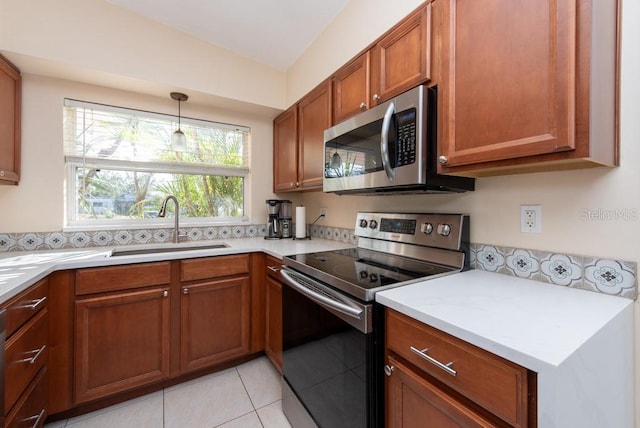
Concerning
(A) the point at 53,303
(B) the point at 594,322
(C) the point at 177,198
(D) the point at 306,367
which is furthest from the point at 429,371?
(C) the point at 177,198

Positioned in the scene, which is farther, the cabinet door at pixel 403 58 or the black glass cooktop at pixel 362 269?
the cabinet door at pixel 403 58

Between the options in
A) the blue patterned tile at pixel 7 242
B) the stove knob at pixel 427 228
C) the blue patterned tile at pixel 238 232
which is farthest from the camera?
the blue patterned tile at pixel 238 232

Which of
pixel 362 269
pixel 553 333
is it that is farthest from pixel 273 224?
pixel 553 333

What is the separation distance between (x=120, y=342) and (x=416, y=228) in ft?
6.07

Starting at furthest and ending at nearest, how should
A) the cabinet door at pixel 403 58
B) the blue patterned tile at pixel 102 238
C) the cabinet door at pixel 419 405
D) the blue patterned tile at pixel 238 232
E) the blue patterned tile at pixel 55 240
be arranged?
the blue patterned tile at pixel 238 232 < the blue patterned tile at pixel 102 238 < the blue patterned tile at pixel 55 240 < the cabinet door at pixel 403 58 < the cabinet door at pixel 419 405

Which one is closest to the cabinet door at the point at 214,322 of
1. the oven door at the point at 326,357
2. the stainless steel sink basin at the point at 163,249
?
the stainless steel sink basin at the point at 163,249

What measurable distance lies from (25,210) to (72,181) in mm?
320

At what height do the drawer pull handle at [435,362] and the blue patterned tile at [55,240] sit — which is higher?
the blue patterned tile at [55,240]

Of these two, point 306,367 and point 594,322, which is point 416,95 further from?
point 306,367

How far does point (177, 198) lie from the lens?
2.34 metres

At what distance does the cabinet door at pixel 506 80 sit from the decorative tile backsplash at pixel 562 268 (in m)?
0.47

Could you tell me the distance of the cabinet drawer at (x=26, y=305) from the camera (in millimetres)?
1086

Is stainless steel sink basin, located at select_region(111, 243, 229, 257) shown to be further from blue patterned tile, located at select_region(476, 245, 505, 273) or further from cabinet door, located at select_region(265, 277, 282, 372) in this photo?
blue patterned tile, located at select_region(476, 245, 505, 273)

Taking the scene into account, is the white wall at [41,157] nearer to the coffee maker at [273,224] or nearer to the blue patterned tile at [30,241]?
the blue patterned tile at [30,241]
